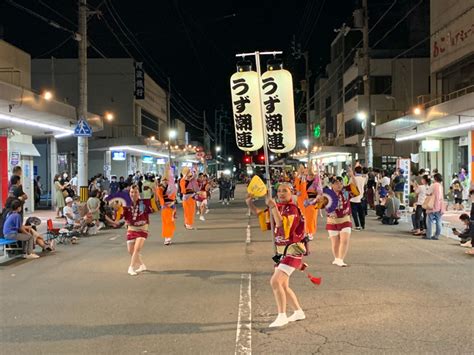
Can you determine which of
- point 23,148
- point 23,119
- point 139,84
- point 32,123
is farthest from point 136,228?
point 139,84

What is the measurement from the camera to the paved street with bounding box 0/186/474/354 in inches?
223

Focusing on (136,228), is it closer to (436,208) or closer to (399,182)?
(436,208)

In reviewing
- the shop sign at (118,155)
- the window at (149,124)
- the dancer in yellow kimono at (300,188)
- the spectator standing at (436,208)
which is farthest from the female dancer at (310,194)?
the window at (149,124)

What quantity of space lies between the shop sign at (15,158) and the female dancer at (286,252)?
56.9ft

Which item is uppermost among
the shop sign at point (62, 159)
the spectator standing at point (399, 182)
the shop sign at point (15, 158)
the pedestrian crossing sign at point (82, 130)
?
the pedestrian crossing sign at point (82, 130)

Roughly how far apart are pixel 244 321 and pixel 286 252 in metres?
1.00

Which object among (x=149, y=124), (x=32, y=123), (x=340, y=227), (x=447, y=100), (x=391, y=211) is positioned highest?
(x=149, y=124)

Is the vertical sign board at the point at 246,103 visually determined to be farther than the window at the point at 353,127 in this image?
No

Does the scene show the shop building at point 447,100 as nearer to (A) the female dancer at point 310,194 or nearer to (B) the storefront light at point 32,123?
(A) the female dancer at point 310,194

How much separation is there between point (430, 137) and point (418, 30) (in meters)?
22.4

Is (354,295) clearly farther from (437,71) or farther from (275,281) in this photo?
(437,71)

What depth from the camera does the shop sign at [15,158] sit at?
21.1 meters

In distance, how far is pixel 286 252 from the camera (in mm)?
6430

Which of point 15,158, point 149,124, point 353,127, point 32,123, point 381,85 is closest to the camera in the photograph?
point 32,123
